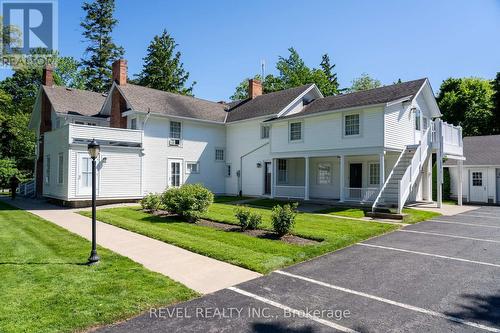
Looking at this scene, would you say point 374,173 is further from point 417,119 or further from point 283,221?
point 283,221

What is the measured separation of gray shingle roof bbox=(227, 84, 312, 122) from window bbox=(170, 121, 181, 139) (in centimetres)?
446

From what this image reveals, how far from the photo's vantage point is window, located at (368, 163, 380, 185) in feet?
68.2

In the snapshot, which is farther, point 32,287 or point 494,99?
point 494,99

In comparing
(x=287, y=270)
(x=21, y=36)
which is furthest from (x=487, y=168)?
(x=21, y=36)

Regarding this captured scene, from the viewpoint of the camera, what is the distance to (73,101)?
1028 inches

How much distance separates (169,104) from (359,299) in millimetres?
21523

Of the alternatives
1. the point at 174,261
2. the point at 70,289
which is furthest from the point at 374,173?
the point at 70,289

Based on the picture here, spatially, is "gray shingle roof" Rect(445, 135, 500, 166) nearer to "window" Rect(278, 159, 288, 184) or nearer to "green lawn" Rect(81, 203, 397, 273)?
"window" Rect(278, 159, 288, 184)

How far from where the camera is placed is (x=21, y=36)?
3161 centimetres

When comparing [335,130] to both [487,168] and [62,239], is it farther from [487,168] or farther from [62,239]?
[62,239]

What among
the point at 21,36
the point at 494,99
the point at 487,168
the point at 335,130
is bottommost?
the point at 487,168

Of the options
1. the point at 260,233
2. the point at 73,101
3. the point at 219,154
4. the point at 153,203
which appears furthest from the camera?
the point at 219,154

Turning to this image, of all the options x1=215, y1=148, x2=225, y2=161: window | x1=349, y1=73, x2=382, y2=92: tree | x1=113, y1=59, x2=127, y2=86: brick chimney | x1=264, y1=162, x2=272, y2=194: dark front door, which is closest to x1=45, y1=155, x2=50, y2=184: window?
x1=113, y1=59, x2=127, y2=86: brick chimney

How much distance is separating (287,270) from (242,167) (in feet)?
60.4
